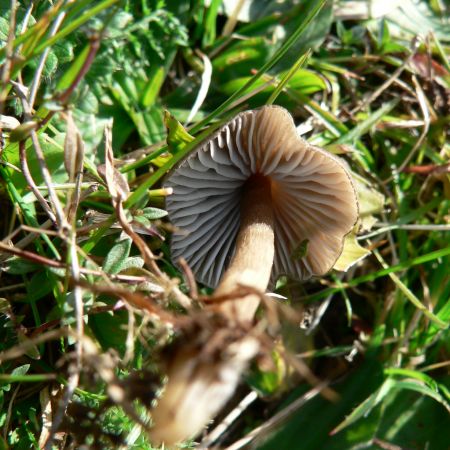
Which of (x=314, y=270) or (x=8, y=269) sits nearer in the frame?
(x=8, y=269)

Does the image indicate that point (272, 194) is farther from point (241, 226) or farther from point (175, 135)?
point (175, 135)

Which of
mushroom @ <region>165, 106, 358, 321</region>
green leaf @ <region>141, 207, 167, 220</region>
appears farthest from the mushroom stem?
green leaf @ <region>141, 207, 167, 220</region>

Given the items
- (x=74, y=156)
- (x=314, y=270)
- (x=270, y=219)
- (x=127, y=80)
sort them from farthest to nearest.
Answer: (x=127, y=80) < (x=314, y=270) < (x=270, y=219) < (x=74, y=156)

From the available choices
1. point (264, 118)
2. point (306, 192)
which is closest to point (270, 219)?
point (306, 192)

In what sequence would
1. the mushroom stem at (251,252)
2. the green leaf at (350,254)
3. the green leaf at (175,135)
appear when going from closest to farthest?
the mushroom stem at (251,252) < the green leaf at (175,135) < the green leaf at (350,254)

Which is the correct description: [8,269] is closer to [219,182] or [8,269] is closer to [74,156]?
[74,156]

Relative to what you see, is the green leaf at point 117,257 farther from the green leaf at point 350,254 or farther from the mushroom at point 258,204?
the green leaf at point 350,254

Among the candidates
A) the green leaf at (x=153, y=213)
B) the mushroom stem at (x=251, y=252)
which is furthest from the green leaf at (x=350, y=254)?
the green leaf at (x=153, y=213)
